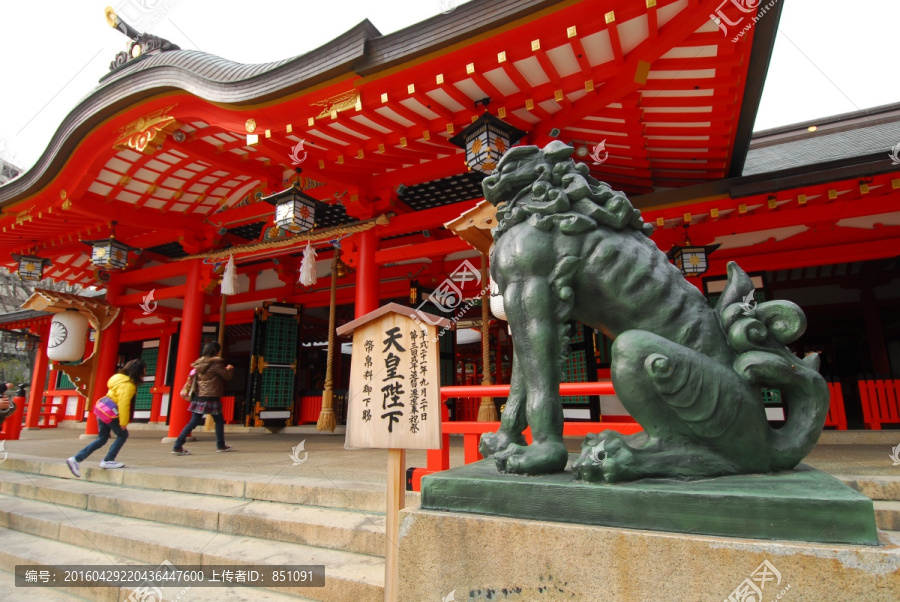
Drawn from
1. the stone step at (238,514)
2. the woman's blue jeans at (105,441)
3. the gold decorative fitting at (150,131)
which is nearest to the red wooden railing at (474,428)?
the stone step at (238,514)

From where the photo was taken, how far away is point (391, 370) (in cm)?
210

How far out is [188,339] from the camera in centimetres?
773

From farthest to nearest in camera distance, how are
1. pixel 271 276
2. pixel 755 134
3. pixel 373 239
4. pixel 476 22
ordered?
pixel 271 276 < pixel 755 134 < pixel 373 239 < pixel 476 22

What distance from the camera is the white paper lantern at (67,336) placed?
28.3 ft

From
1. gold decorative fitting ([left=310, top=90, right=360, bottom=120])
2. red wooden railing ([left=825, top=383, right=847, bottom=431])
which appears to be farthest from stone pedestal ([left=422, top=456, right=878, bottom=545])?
red wooden railing ([left=825, top=383, right=847, bottom=431])

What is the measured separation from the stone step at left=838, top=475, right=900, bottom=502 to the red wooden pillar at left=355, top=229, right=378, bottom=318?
5.05m

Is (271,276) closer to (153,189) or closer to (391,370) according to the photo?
(153,189)

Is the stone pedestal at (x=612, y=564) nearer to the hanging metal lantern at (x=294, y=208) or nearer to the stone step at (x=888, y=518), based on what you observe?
the stone step at (x=888, y=518)

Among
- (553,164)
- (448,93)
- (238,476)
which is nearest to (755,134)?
(448,93)

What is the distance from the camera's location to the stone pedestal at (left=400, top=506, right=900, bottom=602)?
39.8 inches

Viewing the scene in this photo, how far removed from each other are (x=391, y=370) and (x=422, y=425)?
297 mm

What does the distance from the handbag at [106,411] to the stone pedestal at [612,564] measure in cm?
469

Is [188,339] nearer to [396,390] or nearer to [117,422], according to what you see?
[117,422]

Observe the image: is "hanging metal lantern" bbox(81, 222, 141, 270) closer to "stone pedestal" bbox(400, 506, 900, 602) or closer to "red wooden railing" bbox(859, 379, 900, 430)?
"stone pedestal" bbox(400, 506, 900, 602)
